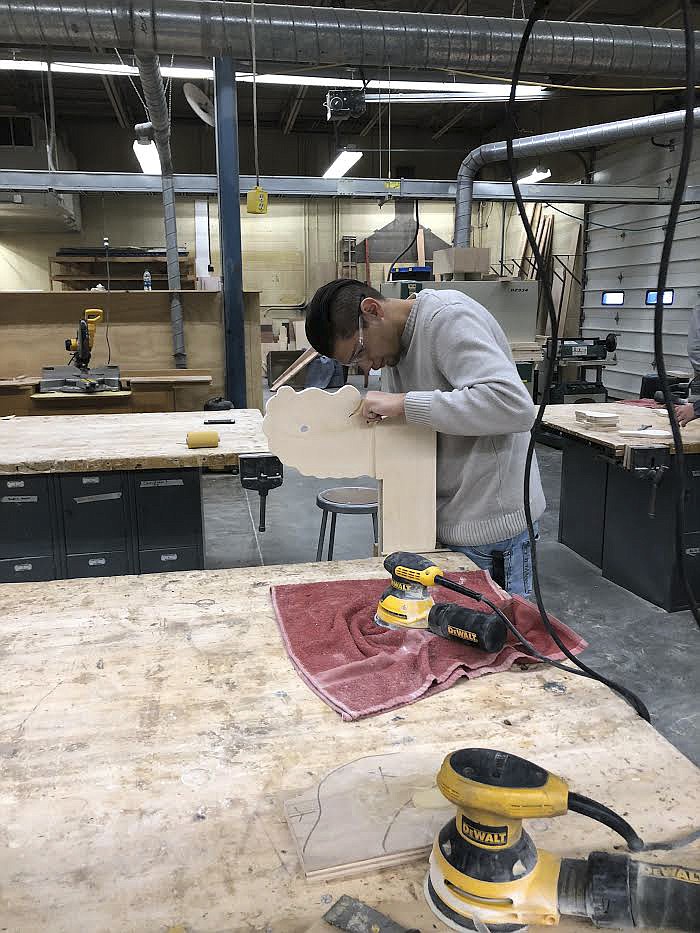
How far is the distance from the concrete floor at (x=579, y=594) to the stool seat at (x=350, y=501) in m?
1.12

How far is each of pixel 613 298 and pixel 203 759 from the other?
9.35 m

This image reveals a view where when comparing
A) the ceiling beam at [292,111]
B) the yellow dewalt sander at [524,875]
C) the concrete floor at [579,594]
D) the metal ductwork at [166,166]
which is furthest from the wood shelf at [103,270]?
the yellow dewalt sander at [524,875]

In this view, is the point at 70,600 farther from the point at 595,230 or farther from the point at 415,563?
the point at 595,230

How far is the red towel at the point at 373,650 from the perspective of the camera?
3.48 ft

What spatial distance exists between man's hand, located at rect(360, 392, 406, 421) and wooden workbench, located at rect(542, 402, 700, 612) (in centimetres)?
164

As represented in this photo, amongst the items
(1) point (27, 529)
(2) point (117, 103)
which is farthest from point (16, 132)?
(1) point (27, 529)

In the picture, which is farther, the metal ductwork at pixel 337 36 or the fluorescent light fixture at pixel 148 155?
the fluorescent light fixture at pixel 148 155

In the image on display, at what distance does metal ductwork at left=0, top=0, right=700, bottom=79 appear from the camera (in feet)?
10.8

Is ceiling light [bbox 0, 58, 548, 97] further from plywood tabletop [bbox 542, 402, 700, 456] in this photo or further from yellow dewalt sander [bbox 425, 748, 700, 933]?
yellow dewalt sander [bbox 425, 748, 700, 933]

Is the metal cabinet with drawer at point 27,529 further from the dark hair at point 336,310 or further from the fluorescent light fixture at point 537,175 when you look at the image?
the fluorescent light fixture at point 537,175

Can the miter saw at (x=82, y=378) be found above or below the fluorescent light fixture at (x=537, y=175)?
below

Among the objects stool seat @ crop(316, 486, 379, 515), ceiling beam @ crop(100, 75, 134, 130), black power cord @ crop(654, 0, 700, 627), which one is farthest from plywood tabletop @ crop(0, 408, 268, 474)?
ceiling beam @ crop(100, 75, 134, 130)

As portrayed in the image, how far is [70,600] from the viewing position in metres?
1.40

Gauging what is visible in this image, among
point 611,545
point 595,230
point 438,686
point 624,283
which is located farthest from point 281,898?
point 595,230
